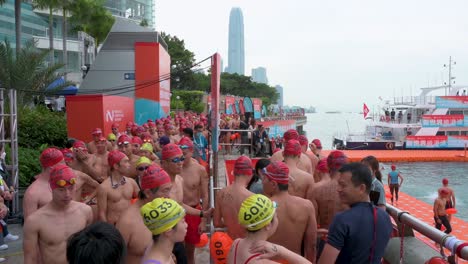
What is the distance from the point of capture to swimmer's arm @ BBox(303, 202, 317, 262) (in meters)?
3.70

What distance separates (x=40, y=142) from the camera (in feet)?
44.6

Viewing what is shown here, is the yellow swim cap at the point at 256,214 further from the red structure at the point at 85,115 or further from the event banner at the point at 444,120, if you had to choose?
the event banner at the point at 444,120

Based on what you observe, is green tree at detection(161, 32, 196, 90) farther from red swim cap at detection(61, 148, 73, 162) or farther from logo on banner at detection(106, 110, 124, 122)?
red swim cap at detection(61, 148, 73, 162)

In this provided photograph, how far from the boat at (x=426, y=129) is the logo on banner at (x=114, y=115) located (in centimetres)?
2901

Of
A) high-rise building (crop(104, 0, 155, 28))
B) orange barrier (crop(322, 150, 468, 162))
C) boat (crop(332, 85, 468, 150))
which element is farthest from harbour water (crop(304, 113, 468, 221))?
high-rise building (crop(104, 0, 155, 28))

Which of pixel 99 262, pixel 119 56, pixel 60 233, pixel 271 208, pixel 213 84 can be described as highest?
pixel 119 56

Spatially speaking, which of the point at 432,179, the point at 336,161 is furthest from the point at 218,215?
the point at 432,179

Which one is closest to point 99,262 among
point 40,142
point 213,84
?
point 213,84

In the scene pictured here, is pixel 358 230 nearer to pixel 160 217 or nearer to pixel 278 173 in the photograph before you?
pixel 278 173

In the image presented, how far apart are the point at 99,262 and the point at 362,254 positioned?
1.72 metres

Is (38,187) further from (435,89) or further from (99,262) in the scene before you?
(435,89)

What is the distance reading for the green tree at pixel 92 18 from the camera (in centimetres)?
3649

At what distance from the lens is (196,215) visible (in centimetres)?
459

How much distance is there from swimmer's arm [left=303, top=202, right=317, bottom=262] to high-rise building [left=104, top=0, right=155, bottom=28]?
76.0 m
